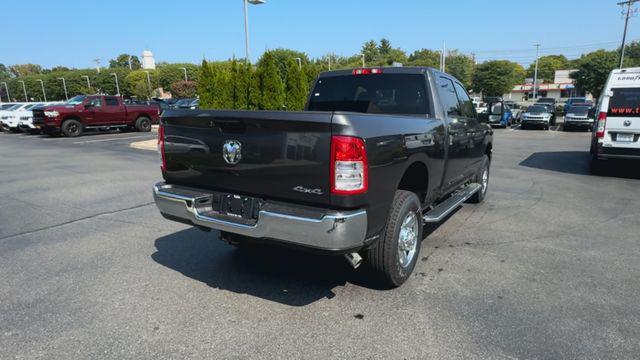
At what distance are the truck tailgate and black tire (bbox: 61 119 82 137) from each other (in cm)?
1943

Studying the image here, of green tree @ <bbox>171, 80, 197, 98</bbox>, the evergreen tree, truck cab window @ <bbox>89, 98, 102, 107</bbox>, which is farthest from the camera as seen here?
green tree @ <bbox>171, 80, 197, 98</bbox>

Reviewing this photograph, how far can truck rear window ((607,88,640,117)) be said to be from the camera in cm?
904

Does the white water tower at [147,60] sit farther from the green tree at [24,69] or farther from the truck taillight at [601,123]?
the truck taillight at [601,123]

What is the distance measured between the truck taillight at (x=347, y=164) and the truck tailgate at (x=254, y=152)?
53mm

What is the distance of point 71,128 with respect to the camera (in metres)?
20.3

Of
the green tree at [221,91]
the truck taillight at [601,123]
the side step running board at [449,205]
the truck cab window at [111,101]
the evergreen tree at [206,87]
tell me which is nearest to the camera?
the side step running board at [449,205]

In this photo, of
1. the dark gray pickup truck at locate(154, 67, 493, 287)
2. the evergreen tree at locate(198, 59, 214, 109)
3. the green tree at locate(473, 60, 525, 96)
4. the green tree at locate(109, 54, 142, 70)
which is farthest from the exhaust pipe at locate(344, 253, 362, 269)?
the green tree at locate(109, 54, 142, 70)

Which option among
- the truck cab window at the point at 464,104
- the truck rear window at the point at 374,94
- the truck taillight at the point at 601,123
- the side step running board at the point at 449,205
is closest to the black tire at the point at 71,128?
the truck rear window at the point at 374,94

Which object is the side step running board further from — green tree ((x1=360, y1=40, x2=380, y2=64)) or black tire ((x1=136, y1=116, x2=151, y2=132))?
green tree ((x1=360, y1=40, x2=380, y2=64))

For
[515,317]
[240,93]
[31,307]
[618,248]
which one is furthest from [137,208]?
[240,93]

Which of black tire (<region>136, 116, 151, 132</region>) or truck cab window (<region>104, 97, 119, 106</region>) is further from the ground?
truck cab window (<region>104, 97, 119, 106</region>)

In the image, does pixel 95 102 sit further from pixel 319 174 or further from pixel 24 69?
pixel 24 69

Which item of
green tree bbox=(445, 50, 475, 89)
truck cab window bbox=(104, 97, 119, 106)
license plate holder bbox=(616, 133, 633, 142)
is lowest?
license plate holder bbox=(616, 133, 633, 142)

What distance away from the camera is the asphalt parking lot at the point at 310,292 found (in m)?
2.96
